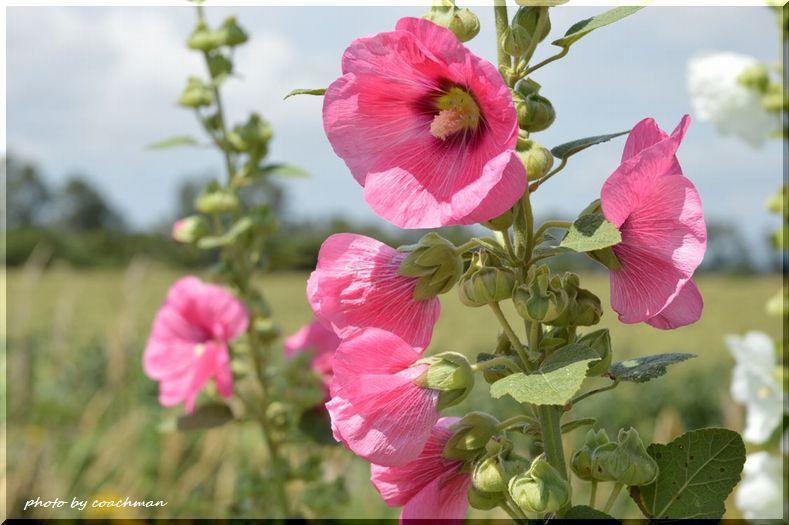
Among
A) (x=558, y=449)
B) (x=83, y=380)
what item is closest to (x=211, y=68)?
(x=558, y=449)

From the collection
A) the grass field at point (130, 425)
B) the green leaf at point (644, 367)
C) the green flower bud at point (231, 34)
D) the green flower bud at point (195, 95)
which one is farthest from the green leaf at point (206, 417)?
the green leaf at point (644, 367)

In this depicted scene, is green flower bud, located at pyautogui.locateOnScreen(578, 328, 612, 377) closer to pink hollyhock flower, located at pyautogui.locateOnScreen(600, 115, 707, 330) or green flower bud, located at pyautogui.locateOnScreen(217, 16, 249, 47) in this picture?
pink hollyhock flower, located at pyautogui.locateOnScreen(600, 115, 707, 330)

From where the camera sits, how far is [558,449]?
1.87 ft

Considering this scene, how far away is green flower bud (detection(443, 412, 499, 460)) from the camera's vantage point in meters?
0.60

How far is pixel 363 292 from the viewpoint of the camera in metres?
0.59

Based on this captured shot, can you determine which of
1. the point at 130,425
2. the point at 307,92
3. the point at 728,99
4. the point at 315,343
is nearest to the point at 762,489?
the point at 728,99

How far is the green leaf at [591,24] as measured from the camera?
0.55 metres

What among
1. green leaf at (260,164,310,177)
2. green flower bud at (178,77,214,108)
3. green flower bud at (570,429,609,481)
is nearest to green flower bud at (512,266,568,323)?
green flower bud at (570,429,609,481)

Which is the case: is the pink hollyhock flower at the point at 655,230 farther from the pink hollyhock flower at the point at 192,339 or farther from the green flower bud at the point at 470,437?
the pink hollyhock flower at the point at 192,339

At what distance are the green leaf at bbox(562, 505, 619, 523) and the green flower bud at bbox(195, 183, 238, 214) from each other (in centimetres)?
96

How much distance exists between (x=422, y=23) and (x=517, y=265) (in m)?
0.17

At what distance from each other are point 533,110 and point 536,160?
0.04 meters

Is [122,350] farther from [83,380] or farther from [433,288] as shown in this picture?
[433,288]

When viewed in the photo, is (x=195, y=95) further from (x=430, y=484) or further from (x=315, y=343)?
(x=430, y=484)
